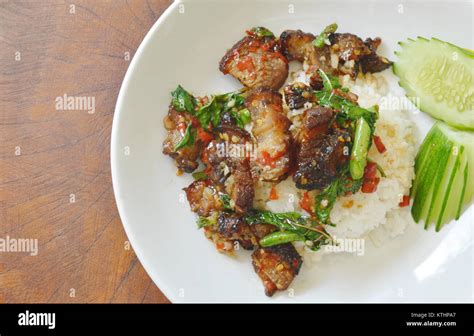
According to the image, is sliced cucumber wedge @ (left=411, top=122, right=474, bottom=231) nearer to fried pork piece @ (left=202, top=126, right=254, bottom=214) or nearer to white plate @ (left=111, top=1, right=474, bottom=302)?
white plate @ (left=111, top=1, right=474, bottom=302)

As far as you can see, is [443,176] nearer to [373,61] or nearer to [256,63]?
[373,61]

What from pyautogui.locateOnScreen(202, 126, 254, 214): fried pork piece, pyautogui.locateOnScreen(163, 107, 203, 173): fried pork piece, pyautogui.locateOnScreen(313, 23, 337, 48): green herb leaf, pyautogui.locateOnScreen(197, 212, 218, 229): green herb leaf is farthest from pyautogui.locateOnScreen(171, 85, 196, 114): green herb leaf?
pyautogui.locateOnScreen(313, 23, 337, 48): green herb leaf

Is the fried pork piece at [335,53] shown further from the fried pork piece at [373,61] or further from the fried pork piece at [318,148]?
the fried pork piece at [318,148]

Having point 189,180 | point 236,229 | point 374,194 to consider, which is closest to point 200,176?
point 189,180

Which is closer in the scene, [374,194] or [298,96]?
[298,96]

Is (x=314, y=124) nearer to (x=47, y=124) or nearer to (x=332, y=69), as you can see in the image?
(x=332, y=69)
